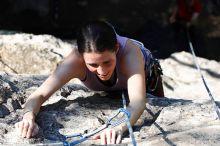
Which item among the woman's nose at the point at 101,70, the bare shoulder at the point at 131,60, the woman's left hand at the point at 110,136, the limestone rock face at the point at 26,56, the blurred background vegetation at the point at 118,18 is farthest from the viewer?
the blurred background vegetation at the point at 118,18

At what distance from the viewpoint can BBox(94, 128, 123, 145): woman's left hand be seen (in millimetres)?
1823

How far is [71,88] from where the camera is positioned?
2.53 m

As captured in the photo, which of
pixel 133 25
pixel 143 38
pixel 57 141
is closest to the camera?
pixel 57 141

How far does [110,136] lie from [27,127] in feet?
1.15

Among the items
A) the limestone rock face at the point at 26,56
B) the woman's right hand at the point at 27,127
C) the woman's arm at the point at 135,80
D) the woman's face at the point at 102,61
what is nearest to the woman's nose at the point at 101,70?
the woman's face at the point at 102,61

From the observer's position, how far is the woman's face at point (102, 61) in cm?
190

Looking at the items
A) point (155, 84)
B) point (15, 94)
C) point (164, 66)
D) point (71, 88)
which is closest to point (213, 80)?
point (164, 66)

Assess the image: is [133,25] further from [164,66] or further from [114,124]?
[114,124]

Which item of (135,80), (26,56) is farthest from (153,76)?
(26,56)

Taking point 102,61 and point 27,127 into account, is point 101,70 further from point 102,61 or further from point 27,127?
point 27,127

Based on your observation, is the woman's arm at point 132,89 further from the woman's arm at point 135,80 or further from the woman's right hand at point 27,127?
the woman's right hand at point 27,127

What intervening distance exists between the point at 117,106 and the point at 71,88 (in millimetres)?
381

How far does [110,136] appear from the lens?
1.83m

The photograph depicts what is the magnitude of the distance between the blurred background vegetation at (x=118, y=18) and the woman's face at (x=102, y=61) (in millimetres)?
3934
